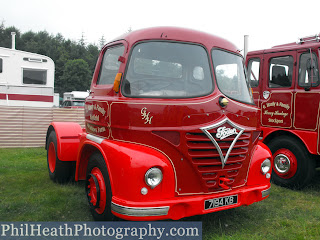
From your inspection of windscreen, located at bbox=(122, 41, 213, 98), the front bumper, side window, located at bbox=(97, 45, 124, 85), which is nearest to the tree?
side window, located at bbox=(97, 45, 124, 85)

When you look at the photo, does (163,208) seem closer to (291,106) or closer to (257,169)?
(257,169)

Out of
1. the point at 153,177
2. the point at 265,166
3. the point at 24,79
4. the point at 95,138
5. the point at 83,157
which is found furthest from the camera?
the point at 24,79

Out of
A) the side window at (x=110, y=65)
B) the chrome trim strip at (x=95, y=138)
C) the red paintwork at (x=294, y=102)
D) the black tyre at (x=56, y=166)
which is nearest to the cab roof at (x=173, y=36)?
the side window at (x=110, y=65)

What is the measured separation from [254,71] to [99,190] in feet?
14.5

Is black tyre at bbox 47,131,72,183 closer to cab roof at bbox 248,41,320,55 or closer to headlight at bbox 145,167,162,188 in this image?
headlight at bbox 145,167,162,188

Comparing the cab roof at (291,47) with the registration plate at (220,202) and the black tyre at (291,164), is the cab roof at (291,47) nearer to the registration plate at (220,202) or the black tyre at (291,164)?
the black tyre at (291,164)

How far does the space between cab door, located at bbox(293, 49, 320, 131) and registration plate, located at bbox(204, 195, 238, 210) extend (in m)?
2.62

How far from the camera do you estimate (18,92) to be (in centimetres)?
1175

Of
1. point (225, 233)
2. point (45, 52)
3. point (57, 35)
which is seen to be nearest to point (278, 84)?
point (225, 233)

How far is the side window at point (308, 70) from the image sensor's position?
213 inches

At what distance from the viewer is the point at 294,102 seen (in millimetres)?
5730

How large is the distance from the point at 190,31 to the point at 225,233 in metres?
2.51

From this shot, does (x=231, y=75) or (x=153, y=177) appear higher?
(x=231, y=75)

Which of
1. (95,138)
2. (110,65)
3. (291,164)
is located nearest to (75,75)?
(291,164)
